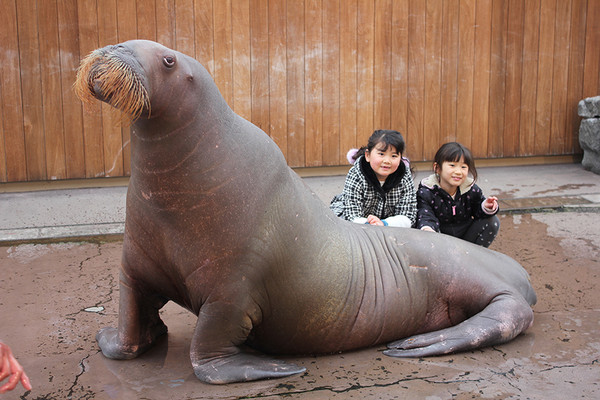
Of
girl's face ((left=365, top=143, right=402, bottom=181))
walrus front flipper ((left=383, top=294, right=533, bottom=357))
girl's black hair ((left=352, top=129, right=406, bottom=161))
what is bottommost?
walrus front flipper ((left=383, top=294, right=533, bottom=357))

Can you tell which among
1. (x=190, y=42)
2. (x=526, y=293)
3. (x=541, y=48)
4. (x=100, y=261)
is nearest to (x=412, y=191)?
(x=526, y=293)

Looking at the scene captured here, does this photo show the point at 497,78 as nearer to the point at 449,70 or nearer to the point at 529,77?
the point at 529,77

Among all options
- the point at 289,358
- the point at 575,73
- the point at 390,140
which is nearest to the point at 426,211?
the point at 390,140

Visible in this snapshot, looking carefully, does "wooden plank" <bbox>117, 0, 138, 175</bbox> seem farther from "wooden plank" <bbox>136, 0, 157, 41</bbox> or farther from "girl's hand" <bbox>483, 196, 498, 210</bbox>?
"girl's hand" <bbox>483, 196, 498, 210</bbox>

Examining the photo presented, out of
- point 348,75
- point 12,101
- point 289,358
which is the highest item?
point 348,75

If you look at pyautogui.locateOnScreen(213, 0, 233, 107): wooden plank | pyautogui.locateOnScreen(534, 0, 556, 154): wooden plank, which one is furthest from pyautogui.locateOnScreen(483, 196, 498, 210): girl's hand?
pyautogui.locateOnScreen(534, 0, 556, 154): wooden plank

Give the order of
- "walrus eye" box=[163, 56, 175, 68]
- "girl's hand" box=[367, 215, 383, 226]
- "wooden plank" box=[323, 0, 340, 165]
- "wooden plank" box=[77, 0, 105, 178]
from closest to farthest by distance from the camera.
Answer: "walrus eye" box=[163, 56, 175, 68] → "girl's hand" box=[367, 215, 383, 226] → "wooden plank" box=[77, 0, 105, 178] → "wooden plank" box=[323, 0, 340, 165]

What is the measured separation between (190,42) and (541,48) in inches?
147

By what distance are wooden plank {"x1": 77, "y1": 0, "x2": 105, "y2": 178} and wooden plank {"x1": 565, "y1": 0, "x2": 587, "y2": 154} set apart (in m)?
4.93

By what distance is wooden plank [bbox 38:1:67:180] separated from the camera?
239 inches

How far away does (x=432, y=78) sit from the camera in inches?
278

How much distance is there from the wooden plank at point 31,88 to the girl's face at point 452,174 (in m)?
3.79

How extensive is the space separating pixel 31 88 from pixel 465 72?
426cm

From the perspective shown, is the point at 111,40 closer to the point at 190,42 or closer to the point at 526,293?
the point at 190,42
